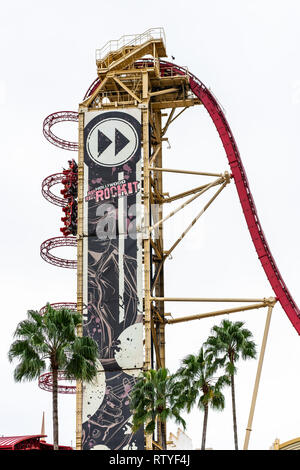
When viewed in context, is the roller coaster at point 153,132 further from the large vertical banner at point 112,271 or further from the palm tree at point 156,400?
the palm tree at point 156,400

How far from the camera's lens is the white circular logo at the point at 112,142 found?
72.0 metres

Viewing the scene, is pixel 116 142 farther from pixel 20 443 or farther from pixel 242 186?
pixel 20 443

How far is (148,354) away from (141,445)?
6546 mm

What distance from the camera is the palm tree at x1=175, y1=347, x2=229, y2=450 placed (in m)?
53.5

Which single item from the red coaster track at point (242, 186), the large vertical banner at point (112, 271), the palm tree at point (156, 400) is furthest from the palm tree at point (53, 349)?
the red coaster track at point (242, 186)

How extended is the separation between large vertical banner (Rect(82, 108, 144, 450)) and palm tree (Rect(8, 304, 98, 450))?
69.5ft

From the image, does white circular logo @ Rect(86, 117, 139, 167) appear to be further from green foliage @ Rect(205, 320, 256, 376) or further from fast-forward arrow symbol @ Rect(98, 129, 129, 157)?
green foliage @ Rect(205, 320, 256, 376)

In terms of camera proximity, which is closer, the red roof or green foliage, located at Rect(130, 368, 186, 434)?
green foliage, located at Rect(130, 368, 186, 434)

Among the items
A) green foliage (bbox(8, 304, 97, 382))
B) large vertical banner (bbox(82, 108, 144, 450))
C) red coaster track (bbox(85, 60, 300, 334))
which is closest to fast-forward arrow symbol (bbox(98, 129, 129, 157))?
large vertical banner (bbox(82, 108, 144, 450))

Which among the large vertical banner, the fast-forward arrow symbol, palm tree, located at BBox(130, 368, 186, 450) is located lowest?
palm tree, located at BBox(130, 368, 186, 450)

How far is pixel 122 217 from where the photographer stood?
70.2 m
